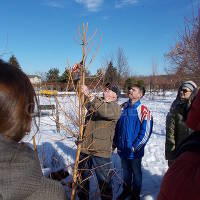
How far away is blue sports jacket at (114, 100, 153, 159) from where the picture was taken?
2.71 meters

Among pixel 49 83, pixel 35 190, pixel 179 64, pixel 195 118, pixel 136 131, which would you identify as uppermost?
A: pixel 179 64

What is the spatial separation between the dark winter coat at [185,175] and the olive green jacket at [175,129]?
5.86 ft

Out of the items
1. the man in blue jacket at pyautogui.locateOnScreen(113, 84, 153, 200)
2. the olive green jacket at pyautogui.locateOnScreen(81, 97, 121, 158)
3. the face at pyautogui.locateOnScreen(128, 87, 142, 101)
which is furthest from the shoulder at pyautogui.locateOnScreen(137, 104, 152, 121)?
the olive green jacket at pyautogui.locateOnScreen(81, 97, 121, 158)

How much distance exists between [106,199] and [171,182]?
1.95m

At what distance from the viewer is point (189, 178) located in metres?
0.76

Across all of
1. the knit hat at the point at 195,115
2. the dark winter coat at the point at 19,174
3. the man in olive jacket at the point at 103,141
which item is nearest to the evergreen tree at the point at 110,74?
the man in olive jacket at the point at 103,141

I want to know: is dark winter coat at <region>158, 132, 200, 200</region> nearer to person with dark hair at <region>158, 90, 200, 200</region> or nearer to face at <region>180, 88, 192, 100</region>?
person with dark hair at <region>158, 90, 200, 200</region>

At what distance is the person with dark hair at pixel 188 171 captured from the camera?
0.75m

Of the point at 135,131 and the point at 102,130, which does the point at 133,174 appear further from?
the point at 102,130

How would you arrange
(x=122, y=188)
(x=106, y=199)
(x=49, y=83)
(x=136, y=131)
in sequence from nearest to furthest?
1. (x=49, y=83)
2. (x=106, y=199)
3. (x=136, y=131)
4. (x=122, y=188)

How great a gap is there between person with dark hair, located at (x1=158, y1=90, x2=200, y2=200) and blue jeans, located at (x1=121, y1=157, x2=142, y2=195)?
196 centimetres

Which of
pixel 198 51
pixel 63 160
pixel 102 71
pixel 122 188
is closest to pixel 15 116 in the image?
pixel 102 71

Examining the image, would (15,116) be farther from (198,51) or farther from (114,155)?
(198,51)

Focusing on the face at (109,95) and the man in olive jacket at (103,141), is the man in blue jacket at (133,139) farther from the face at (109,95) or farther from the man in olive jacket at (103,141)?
the face at (109,95)
